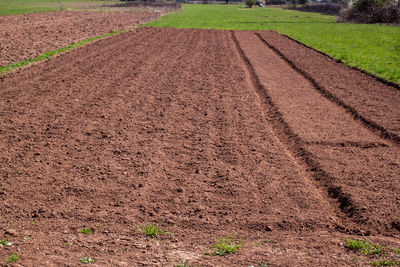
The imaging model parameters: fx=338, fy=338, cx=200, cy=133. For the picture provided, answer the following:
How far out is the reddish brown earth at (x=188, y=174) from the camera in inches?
162

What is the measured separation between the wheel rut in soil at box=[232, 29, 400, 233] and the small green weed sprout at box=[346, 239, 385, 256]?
336 millimetres

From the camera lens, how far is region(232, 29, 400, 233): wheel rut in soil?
4.95m

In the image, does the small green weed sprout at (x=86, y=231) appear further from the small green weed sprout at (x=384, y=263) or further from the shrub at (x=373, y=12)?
the shrub at (x=373, y=12)

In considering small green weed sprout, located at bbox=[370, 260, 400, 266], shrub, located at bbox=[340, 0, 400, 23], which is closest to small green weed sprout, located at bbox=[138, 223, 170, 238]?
small green weed sprout, located at bbox=[370, 260, 400, 266]

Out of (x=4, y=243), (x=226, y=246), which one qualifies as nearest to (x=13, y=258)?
(x=4, y=243)

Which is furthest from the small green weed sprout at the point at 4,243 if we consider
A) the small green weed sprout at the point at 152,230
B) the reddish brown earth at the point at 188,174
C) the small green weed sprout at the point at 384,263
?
the small green weed sprout at the point at 384,263

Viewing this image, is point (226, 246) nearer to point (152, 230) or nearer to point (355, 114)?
point (152, 230)

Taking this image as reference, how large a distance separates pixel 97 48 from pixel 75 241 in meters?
15.6

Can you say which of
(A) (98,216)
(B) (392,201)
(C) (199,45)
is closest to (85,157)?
(A) (98,216)

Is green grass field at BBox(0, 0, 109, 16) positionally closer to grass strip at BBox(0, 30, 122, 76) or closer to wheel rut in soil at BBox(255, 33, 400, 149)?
grass strip at BBox(0, 30, 122, 76)

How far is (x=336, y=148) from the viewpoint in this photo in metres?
6.89

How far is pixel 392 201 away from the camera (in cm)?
509

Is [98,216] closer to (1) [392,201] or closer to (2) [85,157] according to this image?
(2) [85,157]

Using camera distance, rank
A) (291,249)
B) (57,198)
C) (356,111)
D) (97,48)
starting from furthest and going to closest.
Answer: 1. (97,48)
2. (356,111)
3. (57,198)
4. (291,249)
